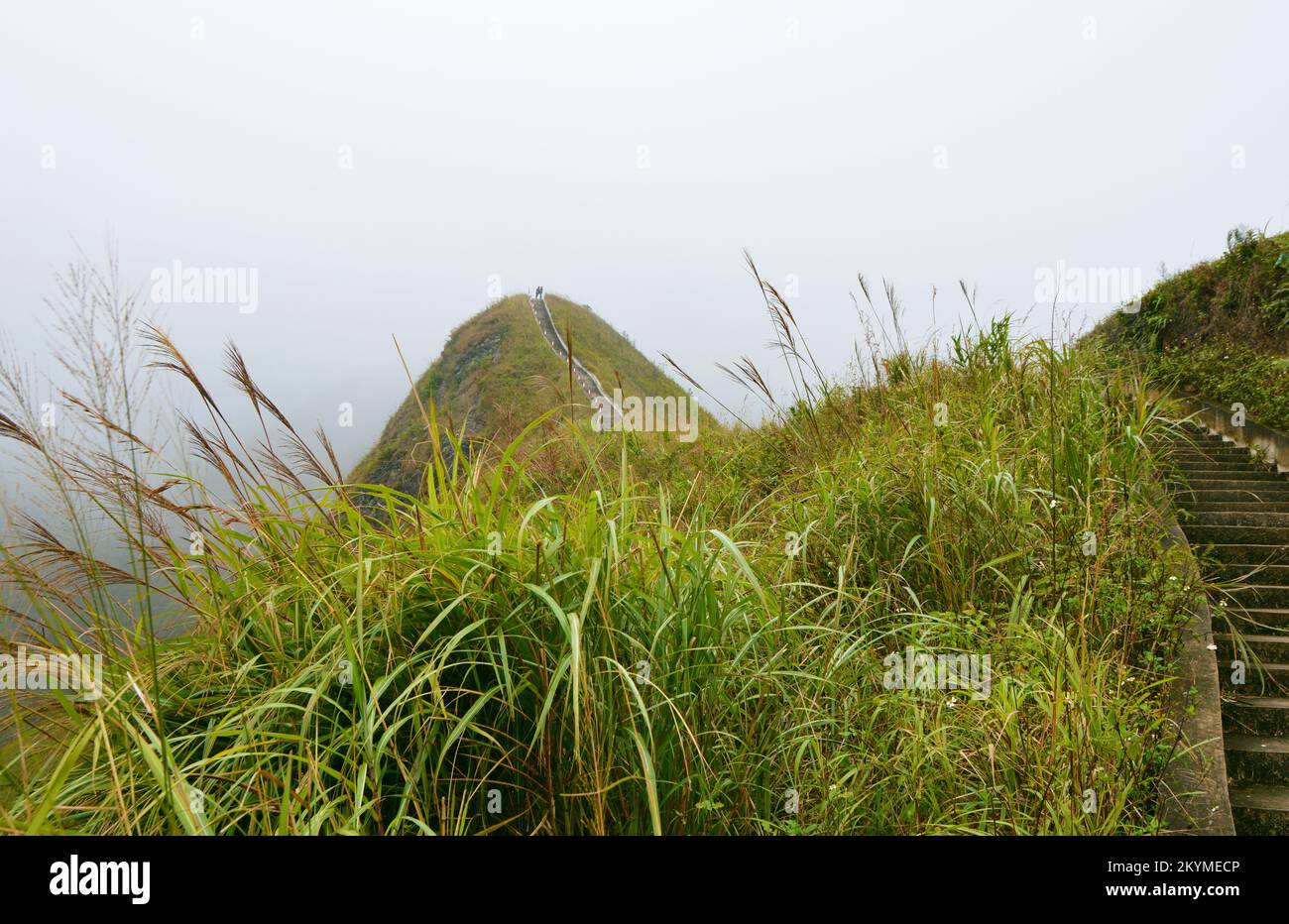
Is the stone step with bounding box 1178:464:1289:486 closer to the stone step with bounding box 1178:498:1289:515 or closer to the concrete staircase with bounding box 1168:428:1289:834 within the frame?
the concrete staircase with bounding box 1168:428:1289:834

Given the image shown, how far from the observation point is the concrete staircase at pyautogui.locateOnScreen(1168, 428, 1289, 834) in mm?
3619

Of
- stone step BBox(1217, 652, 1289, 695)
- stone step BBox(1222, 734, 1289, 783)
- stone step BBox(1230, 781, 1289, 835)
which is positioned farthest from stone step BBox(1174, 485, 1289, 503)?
stone step BBox(1230, 781, 1289, 835)

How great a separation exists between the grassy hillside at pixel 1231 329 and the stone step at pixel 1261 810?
5.58m

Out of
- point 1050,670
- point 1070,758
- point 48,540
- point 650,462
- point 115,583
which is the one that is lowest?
point 1070,758

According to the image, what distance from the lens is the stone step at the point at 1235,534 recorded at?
554 cm

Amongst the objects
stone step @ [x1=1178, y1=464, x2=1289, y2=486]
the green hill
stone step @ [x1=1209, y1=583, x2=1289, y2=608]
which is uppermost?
the green hill

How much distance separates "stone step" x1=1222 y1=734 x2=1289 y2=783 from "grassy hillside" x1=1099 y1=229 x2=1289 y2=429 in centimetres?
530

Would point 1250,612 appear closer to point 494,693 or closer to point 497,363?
point 494,693

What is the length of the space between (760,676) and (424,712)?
0.92 metres

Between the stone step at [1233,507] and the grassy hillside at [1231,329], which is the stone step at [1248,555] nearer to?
the stone step at [1233,507]

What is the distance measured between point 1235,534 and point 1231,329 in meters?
6.44
